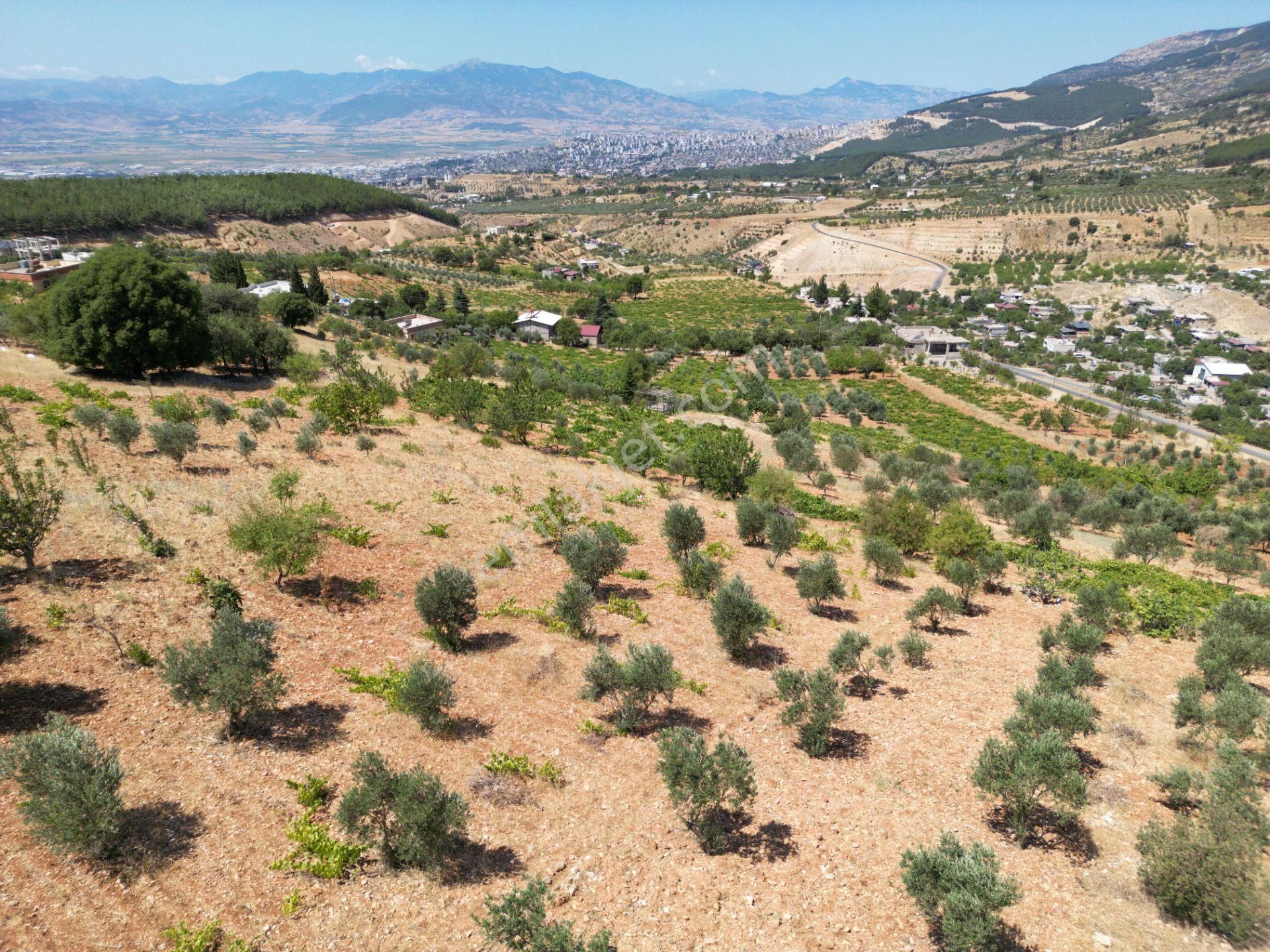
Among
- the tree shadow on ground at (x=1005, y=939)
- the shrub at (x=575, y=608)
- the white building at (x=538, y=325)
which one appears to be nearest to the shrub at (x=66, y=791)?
the shrub at (x=575, y=608)

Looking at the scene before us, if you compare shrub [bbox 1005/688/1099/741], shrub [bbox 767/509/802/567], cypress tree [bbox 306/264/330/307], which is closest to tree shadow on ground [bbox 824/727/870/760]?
shrub [bbox 1005/688/1099/741]

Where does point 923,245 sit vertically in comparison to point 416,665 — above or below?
above

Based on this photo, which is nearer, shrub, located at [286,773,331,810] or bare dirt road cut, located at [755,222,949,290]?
shrub, located at [286,773,331,810]

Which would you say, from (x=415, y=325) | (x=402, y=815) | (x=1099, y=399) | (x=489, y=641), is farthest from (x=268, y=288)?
(x=1099, y=399)

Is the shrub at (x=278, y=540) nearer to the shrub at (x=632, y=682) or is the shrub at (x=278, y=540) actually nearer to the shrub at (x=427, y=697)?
the shrub at (x=427, y=697)

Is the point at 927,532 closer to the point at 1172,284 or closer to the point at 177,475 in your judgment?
the point at 177,475

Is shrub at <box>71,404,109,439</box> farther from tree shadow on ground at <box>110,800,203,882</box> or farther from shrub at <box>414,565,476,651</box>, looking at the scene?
tree shadow on ground at <box>110,800,203,882</box>

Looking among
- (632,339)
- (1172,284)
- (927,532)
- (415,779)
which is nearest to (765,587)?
(927,532)
